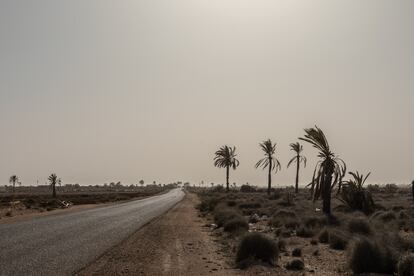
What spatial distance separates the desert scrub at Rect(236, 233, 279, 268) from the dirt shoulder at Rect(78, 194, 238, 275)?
0.61m

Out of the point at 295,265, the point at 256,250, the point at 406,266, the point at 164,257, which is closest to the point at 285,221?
the point at 164,257

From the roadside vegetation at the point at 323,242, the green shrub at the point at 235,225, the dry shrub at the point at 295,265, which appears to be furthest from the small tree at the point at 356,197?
the dry shrub at the point at 295,265

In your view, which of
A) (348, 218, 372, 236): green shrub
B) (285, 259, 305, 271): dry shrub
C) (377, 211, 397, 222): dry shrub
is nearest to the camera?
(285, 259, 305, 271): dry shrub

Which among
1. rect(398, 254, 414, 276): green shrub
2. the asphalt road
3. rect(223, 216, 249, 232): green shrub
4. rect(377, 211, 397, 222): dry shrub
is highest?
rect(398, 254, 414, 276): green shrub

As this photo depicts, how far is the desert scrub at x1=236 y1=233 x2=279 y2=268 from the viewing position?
622 inches

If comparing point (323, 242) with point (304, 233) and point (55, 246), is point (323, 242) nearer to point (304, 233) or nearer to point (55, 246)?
point (304, 233)

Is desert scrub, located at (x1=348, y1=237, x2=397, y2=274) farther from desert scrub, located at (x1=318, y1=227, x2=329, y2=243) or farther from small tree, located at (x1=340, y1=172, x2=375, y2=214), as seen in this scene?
small tree, located at (x1=340, y1=172, x2=375, y2=214)

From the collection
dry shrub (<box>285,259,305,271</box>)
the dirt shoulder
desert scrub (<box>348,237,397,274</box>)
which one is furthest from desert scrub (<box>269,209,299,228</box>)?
desert scrub (<box>348,237,397,274</box>)

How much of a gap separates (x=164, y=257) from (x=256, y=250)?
3.32m

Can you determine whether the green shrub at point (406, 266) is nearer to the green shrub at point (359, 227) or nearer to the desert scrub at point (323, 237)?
the desert scrub at point (323, 237)

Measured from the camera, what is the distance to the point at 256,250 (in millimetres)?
16047

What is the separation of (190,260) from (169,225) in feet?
48.5

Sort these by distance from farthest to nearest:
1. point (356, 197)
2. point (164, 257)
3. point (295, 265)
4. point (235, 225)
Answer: point (356, 197)
point (235, 225)
point (164, 257)
point (295, 265)

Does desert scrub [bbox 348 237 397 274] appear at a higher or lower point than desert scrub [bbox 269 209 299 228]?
higher
